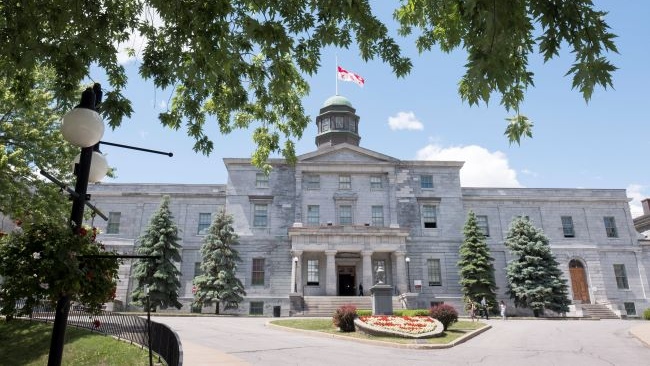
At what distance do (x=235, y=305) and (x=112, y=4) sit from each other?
3056 cm

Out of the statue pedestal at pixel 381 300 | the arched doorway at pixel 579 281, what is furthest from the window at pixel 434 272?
the statue pedestal at pixel 381 300

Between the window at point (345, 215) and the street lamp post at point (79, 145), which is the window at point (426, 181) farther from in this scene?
the street lamp post at point (79, 145)

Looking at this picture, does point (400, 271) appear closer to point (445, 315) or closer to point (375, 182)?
point (375, 182)

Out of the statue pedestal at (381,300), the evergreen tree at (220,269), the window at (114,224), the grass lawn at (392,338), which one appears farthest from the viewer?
the window at (114,224)

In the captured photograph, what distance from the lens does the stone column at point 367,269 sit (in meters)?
35.5

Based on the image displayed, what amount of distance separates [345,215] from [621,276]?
26.3 metres

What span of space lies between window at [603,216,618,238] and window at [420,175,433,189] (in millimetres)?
17219

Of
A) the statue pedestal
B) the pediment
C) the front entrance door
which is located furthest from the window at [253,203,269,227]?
the statue pedestal

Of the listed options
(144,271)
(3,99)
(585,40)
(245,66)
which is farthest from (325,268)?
(585,40)

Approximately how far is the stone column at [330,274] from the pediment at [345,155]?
9.45 m

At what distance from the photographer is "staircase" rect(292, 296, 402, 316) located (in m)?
32.7

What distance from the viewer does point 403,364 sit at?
1243cm

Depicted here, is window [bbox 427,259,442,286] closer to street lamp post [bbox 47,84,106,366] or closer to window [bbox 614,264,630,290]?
window [bbox 614,264,630,290]

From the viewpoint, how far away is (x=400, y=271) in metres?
36.4
